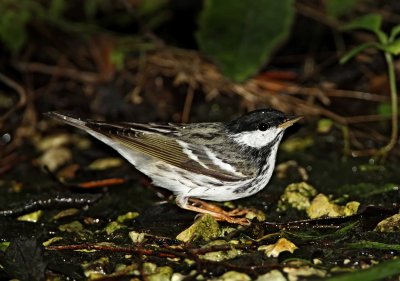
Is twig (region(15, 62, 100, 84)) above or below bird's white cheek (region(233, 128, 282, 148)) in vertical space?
below

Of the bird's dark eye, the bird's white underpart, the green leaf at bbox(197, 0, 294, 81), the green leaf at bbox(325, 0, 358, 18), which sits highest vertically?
the green leaf at bbox(325, 0, 358, 18)

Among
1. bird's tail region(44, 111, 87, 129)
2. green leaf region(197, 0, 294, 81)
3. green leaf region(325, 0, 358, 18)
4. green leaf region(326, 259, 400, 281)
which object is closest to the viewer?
green leaf region(326, 259, 400, 281)

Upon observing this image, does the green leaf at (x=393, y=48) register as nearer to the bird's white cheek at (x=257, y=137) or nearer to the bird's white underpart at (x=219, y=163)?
the bird's white cheek at (x=257, y=137)

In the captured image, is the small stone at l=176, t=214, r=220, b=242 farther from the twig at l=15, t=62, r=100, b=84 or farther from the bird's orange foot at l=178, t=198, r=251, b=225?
the twig at l=15, t=62, r=100, b=84

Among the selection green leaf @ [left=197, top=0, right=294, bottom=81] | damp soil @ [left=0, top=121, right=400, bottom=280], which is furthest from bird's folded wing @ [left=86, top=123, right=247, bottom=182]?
green leaf @ [left=197, top=0, right=294, bottom=81]

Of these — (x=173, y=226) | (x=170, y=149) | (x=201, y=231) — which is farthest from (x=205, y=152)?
(x=201, y=231)

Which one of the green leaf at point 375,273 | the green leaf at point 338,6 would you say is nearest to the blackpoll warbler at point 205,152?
the green leaf at point 375,273
